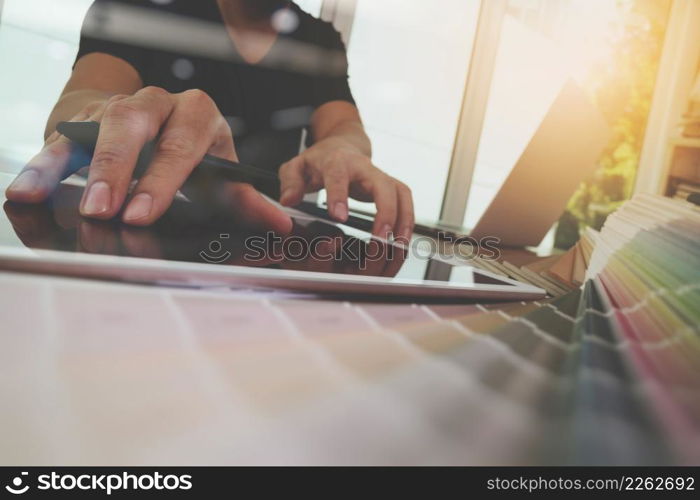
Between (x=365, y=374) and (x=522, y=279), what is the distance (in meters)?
0.31

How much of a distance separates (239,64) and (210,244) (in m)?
1.08

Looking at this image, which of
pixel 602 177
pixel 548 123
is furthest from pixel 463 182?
pixel 548 123

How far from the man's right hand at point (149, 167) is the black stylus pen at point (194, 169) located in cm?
1

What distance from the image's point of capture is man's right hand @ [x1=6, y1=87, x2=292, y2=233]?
36 cm

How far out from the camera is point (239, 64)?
1.26m

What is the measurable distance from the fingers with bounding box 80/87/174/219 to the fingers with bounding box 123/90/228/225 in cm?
1

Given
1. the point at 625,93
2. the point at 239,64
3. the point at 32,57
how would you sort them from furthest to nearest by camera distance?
the point at 625,93 < the point at 32,57 < the point at 239,64

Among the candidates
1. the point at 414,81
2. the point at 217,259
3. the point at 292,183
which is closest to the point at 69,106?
the point at 292,183

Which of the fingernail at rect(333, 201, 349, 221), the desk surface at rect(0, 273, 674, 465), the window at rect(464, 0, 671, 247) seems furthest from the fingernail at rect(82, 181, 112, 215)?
the window at rect(464, 0, 671, 247)

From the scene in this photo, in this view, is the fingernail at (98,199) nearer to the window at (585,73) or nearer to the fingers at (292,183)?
the fingers at (292,183)

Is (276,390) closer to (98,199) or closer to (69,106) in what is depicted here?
(98,199)

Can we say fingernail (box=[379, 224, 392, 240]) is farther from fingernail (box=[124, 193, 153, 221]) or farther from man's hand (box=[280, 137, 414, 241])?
fingernail (box=[124, 193, 153, 221])

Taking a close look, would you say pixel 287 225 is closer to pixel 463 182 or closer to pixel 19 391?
pixel 19 391

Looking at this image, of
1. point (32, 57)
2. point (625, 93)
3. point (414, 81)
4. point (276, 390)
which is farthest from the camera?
point (625, 93)
